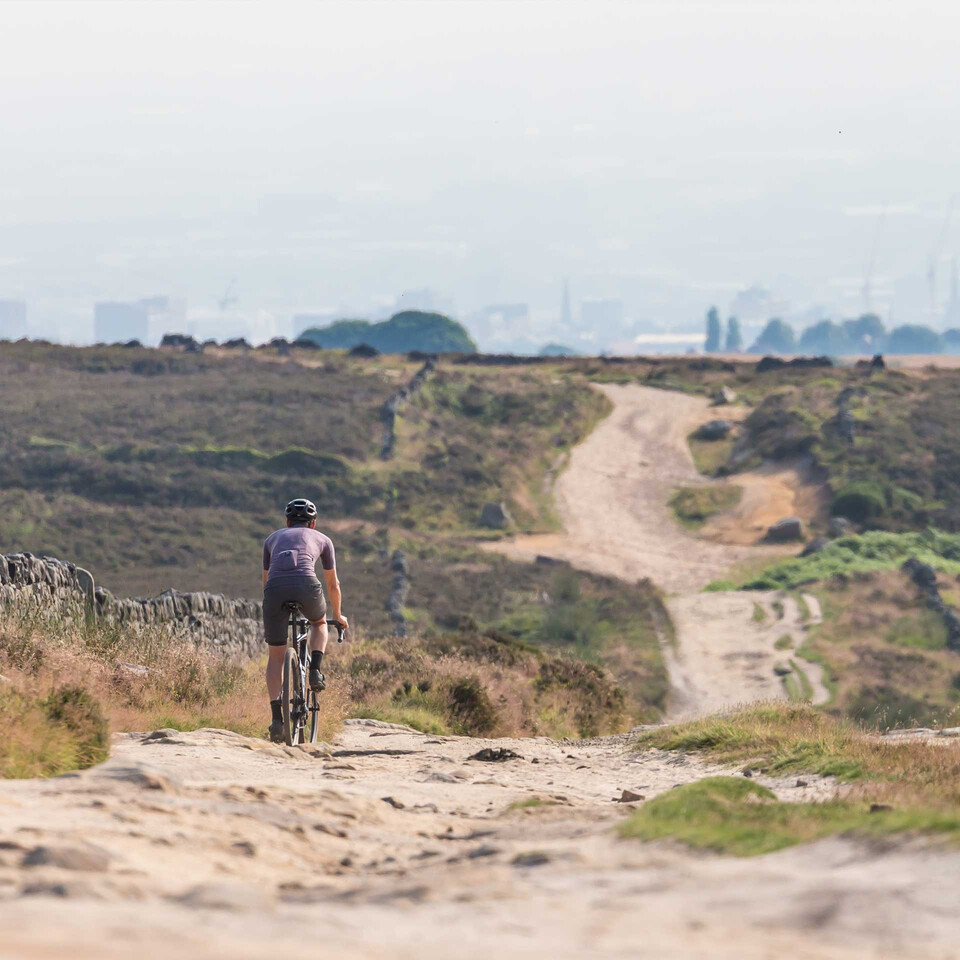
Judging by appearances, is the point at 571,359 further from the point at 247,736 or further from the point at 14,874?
the point at 14,874

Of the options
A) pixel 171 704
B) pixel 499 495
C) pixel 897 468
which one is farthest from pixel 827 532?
pixel 171 704

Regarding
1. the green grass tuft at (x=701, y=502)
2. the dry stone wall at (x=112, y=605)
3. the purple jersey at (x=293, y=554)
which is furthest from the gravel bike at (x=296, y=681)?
the green grass tuft at (x=701, y=502)

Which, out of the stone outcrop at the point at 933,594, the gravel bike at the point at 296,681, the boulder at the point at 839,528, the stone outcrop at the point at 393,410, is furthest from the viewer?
the stone outcrop at the point at 393,410

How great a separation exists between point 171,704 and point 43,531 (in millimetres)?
31815

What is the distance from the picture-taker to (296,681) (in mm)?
10180

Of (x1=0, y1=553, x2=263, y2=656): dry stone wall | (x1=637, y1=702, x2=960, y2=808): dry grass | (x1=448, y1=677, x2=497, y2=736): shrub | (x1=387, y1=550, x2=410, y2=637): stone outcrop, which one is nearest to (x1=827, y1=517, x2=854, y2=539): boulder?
(x1=387, y1=550, x2=410, y2=637): stone outcrop

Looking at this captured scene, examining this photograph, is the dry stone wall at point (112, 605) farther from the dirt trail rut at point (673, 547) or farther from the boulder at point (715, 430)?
the boulder at point (715, 430)

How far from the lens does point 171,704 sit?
11484 millimetres

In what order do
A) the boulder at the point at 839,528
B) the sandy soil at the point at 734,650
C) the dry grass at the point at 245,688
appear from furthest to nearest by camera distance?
1. the boulder at the point at 839,528
2. the sandy soil at the point at 734,650
3. the dry grass at the point at 245,688

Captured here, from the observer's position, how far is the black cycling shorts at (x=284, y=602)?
9688 mm

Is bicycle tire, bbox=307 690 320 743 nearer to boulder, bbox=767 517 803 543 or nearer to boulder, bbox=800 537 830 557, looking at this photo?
boulder, bbox=800 537 830 557

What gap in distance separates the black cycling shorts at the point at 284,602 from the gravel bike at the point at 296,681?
8 cm

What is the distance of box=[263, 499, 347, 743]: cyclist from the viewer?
31.8ft

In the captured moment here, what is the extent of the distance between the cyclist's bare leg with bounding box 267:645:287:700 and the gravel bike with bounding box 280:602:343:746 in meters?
0.05
